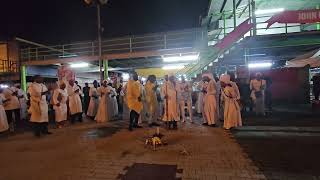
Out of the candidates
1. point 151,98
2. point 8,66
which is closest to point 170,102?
point 151,98

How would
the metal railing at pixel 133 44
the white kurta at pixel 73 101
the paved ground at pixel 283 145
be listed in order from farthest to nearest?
the metal railing at pixel 133 44 < the white kurta at pixel 73 101 < the paved ground at pixel 283 145

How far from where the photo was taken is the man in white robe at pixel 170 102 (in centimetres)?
948

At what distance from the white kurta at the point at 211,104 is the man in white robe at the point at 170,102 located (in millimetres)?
1179

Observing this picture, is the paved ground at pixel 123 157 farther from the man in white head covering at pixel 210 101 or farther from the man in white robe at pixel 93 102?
the man in white robe at pixel 93 102

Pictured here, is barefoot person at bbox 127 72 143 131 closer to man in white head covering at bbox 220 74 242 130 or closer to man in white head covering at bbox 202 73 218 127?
man in white head covering at bbox 202 73 218 127

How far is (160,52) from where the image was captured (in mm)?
16703

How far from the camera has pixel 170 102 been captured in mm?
9570

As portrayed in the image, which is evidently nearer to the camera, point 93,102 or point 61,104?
point 61,104

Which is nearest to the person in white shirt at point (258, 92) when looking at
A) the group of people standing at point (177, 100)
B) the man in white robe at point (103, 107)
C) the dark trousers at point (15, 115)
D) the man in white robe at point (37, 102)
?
the group of people standing at point (177, 100)

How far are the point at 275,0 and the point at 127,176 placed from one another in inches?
464

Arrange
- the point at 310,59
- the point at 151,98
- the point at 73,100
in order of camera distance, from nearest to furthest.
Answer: the point at 151,98 < the point at 73,100 < the point at 310,59

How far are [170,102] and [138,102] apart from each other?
1100 mm

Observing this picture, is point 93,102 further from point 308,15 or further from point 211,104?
point 308,15

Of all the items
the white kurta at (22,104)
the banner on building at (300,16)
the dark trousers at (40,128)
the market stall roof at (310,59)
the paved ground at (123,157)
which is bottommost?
the paved ground at (123,157)
